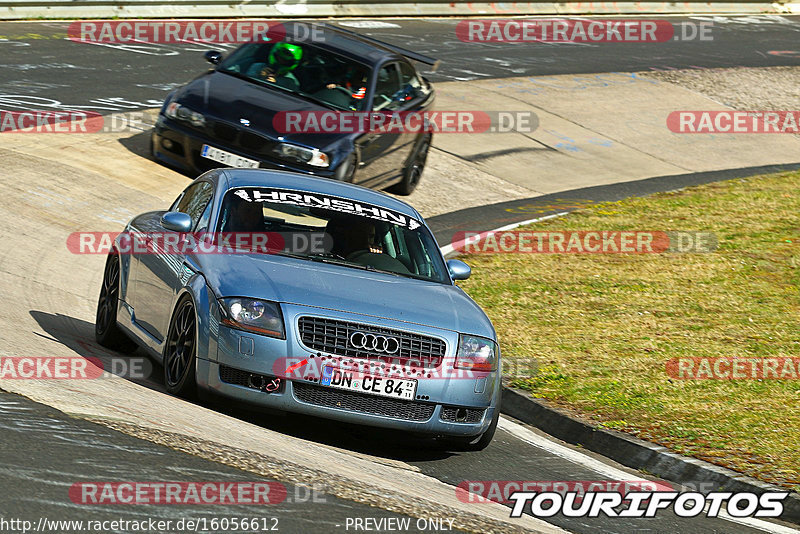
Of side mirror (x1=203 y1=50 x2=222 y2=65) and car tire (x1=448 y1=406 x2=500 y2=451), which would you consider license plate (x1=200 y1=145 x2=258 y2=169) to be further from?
car tire (x1=448 y1=406 x2=500 y2=451)

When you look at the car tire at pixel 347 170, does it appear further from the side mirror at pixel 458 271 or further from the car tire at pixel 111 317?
the side mirror at pixel 458 271

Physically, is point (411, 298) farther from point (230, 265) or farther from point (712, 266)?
point (712, 266)

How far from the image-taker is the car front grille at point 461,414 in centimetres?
708

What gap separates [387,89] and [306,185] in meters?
6.90

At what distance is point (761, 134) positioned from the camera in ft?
73.4

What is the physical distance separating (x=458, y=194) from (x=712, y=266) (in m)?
4.44

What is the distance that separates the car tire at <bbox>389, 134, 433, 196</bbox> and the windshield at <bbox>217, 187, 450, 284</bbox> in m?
7.64

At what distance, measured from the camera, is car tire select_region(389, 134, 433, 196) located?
52.5 feet

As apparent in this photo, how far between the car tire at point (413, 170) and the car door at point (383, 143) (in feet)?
1.00

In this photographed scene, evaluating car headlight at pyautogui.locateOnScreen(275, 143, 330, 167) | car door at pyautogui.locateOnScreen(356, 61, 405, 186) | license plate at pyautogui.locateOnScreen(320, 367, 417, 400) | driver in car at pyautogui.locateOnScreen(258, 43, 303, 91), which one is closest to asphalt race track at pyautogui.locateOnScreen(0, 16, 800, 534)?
license plate at pyautogui.locateOnScreen(320, 367, 417, 400)

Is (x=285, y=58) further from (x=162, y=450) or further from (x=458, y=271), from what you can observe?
(x=162, y=450)

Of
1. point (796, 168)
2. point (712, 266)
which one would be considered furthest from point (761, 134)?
point (712, 266)

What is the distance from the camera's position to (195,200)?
341 inches

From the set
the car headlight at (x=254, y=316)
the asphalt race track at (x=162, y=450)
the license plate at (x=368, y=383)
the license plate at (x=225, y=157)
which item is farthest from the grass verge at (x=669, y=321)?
the license plate at (x=225, y=157)
